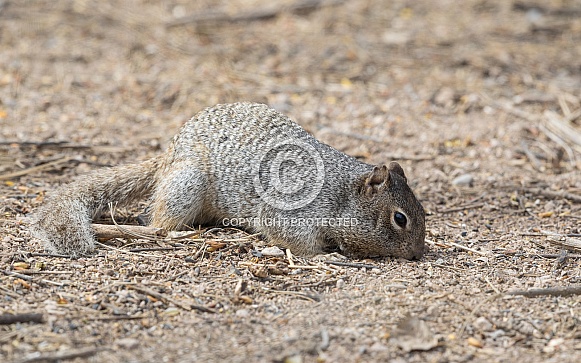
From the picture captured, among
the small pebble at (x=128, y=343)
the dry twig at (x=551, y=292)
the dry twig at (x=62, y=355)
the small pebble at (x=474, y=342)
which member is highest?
the dry twig at (x=551, y=292)

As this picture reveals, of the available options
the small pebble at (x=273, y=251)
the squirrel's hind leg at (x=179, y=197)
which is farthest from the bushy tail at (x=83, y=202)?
the small pebble at (x=273, y=251)

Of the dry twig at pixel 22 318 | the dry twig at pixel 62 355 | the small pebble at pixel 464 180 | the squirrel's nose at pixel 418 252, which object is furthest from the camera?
the small pebble at pixel 464 180

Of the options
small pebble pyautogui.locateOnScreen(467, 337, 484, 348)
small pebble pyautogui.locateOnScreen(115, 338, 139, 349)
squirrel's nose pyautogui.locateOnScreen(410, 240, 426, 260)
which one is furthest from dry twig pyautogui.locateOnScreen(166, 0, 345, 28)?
→ small pebble pyautogui.locateOnScreen(467, 337, 484, 348)

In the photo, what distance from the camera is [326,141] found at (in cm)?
805

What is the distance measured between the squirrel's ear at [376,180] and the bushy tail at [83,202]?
182 centimetres

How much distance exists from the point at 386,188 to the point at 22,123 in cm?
462

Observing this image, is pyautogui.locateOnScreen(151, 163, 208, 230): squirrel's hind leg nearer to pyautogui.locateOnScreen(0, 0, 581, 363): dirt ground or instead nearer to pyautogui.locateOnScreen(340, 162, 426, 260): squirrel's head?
pyautogui.locateOnScreen(0, 0, 581, 363): dirt ground

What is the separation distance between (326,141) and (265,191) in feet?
7.87

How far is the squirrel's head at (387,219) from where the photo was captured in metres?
5.39

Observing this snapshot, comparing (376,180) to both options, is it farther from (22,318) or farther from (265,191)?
(22,318)

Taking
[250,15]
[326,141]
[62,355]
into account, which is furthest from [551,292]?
[250,15]

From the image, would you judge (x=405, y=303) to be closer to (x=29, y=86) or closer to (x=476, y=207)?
(x=476, y=207)

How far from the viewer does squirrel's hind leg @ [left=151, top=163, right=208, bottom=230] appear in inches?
224

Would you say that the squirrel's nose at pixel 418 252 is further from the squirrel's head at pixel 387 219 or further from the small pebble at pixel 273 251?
the small pebble at pixel 273 251
